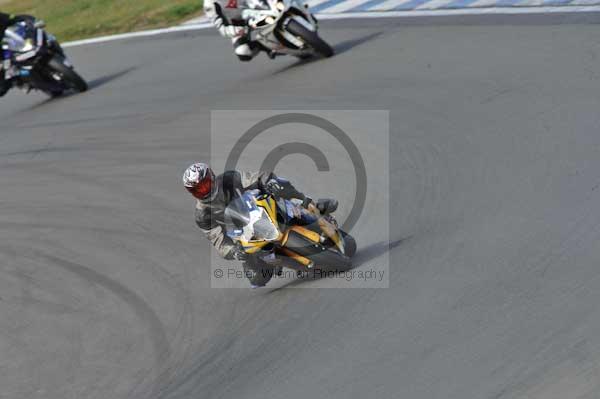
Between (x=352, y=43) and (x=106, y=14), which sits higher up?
(x=352, y=43)

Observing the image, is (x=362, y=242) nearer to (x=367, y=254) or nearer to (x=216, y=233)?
(x=367, y=254)

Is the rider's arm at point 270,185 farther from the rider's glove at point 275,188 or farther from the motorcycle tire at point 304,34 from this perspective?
the motorcycle tire at point 304,34

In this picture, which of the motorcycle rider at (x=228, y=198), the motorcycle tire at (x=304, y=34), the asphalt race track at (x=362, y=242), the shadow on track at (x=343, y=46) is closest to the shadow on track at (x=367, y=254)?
the asphalt race track at (x=362, y=242)

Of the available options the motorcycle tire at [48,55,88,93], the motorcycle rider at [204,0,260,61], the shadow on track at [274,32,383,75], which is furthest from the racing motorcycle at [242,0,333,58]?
the motorcycle tire at [48,55,88,93]

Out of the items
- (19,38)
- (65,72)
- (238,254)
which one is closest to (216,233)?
(238,254)

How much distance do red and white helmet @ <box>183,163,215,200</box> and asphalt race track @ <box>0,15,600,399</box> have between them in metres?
1.14

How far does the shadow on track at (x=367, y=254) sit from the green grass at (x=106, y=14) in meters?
13.5

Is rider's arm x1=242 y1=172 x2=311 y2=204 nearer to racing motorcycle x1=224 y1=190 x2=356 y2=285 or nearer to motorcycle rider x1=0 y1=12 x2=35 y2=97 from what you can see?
racing motorcycle x1=224 y1=190 x2=356 y2=285

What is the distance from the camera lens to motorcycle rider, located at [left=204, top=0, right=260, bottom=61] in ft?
51.3

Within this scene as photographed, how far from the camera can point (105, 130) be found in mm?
14969

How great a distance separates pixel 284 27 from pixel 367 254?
23.2 ft

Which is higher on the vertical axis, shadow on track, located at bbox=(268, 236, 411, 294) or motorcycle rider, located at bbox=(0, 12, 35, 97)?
shadow on track, located at bbox=(268, 236, 411, 294)

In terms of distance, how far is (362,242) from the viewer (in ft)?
30.3

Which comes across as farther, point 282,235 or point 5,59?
point 5,59
